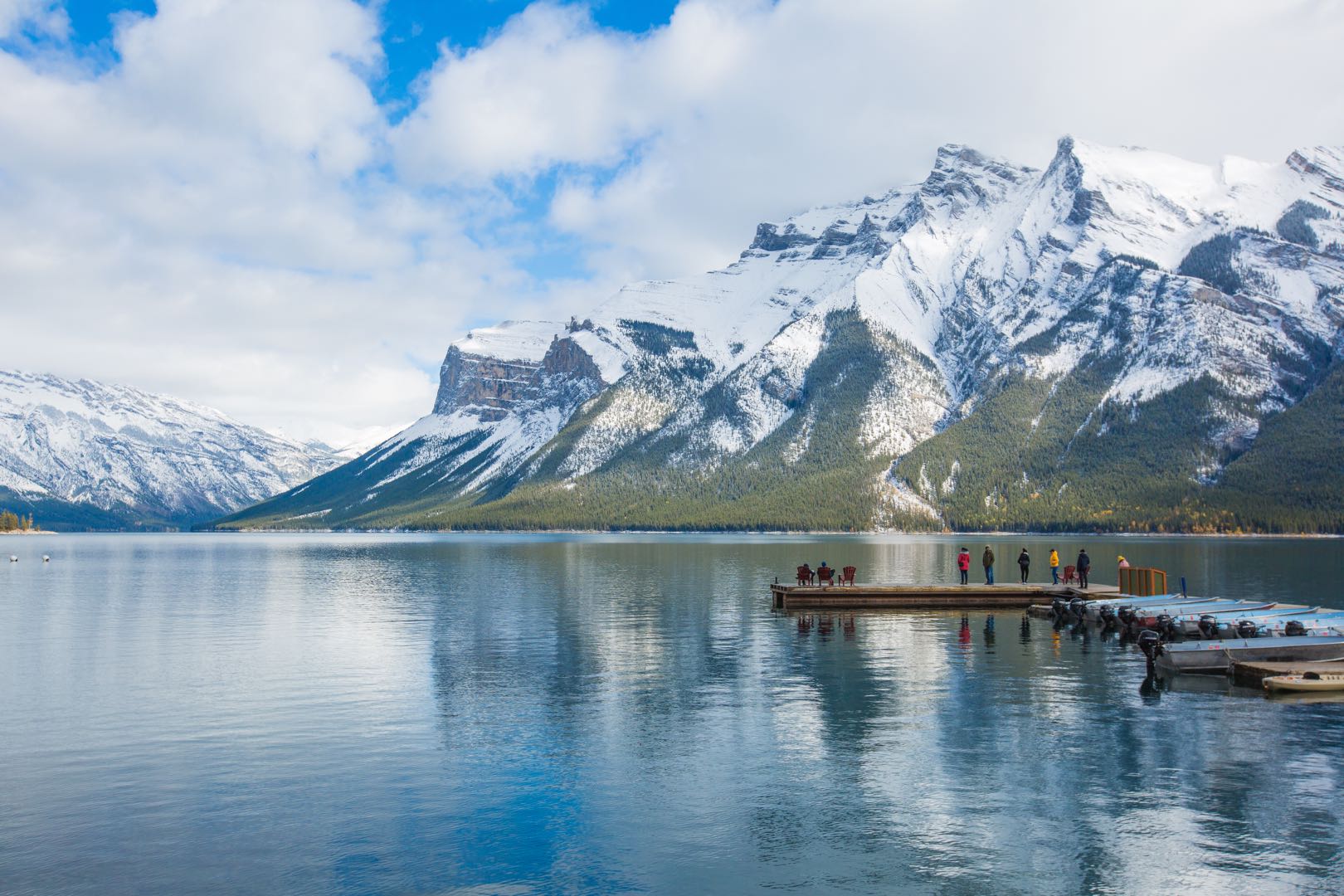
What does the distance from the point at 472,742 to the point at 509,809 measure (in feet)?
27.2

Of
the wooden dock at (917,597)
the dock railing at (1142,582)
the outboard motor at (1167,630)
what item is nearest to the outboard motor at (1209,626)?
the outboard motor at (1167,630)

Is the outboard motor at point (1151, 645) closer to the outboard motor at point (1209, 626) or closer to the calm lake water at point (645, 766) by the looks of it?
the calm lake water at point (645, 766)

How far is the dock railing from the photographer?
8650 cm

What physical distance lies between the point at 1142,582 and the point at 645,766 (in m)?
66.7

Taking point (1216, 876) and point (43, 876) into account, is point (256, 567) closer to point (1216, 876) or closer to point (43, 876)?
point (43, 876)

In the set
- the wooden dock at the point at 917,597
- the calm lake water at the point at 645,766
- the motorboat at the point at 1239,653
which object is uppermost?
the wooden dock at the point at 917,597

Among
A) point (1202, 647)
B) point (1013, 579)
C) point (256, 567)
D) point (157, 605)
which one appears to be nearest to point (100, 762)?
point (1202, 647)

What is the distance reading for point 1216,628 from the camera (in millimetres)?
59406

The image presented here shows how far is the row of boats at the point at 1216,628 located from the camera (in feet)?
170

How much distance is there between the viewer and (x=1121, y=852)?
84.8 feet

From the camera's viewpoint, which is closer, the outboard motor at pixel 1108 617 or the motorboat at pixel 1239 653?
the motorboat at pixel 1239 653

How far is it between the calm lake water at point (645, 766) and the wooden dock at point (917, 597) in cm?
1710

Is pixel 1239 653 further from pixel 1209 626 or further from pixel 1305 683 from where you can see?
pixel 1209 626

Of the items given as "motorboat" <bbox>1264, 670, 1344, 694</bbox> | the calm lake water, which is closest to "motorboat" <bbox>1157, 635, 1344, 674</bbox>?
the calm lake water
